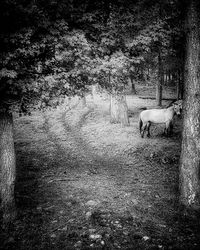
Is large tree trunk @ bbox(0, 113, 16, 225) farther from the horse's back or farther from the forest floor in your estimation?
the horse's back

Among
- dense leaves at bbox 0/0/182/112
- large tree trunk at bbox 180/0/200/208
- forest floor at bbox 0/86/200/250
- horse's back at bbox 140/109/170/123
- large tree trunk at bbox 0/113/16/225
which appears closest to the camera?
dense leaves at bbox 0/0/182/112

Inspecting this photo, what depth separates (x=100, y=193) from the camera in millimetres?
7492

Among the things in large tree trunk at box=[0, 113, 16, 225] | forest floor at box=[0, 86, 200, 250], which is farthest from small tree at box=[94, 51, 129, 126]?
large tree trunk at box=[0, 113, 16, 225]

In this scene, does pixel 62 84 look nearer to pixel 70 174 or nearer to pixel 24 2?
pixel 24 2

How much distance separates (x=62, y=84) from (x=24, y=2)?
2057mm

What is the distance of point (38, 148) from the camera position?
12688 mm

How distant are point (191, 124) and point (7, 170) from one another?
5430 millimetres

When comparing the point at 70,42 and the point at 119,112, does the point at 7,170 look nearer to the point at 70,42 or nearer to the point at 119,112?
the point at 70,42

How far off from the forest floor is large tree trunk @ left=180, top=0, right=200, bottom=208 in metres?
0.67

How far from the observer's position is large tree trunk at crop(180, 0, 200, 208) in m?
5.80

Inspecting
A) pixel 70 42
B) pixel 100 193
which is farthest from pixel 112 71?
pixel 100 193

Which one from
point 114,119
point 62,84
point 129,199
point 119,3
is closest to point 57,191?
point 129,199

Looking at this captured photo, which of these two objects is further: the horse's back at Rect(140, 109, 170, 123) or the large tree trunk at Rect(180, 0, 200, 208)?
the horse's back at Rect(140, 109, 170, 123)

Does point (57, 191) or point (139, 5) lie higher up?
point (139, 5)
